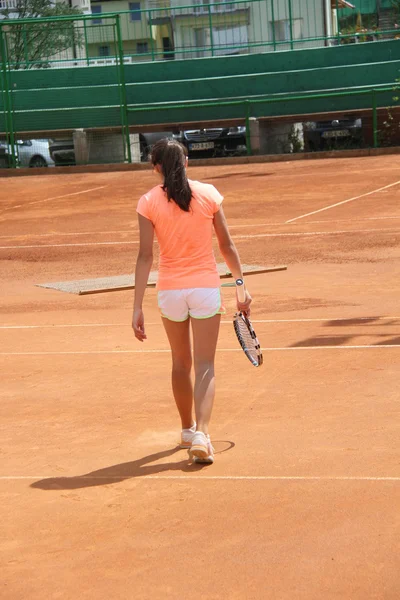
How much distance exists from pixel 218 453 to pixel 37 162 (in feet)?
97.6

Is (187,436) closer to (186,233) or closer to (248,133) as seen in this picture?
(186,233)

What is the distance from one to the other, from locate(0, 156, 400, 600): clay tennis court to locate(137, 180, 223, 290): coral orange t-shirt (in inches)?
44.0

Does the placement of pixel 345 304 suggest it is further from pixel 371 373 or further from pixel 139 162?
pixel 139 162

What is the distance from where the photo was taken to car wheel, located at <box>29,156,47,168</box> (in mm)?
34906

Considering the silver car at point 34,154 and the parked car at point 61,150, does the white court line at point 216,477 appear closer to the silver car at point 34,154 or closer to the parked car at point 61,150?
the parked car at point 61,150

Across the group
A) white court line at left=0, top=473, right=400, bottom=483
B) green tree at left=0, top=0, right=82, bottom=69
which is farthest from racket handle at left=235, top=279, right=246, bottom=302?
green tree at left=0, top=0, right=82, bottom=69

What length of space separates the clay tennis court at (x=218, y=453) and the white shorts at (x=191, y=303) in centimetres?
90

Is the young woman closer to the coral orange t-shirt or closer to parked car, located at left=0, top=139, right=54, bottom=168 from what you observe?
the coral orange t-shirt

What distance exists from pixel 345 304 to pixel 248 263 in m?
4.63

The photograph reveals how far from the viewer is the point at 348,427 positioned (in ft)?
22.2

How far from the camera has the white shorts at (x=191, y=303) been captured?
240 inches

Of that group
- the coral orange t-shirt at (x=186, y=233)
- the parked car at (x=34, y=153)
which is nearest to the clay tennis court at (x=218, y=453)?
the coral orange t-shirt at (x=186, y=233)

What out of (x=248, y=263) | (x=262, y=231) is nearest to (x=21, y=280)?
(x=248, y=263)

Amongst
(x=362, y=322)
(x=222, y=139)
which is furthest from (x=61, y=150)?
(x=362, y=322)
